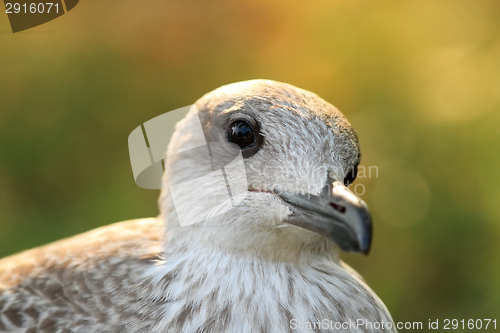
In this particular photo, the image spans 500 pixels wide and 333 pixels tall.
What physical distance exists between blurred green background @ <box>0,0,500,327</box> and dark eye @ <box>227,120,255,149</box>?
2.19 metres

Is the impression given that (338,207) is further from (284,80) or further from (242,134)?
(284,80)

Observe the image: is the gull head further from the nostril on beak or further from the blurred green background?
the blurred green background

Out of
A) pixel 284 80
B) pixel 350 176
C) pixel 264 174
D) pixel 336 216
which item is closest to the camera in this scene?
pixel 336 216

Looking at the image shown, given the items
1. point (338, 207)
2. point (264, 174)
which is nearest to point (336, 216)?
point (338, 207)

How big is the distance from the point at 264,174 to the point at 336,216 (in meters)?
0.30

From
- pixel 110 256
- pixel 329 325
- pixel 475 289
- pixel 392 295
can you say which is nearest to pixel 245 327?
pixel 329 325

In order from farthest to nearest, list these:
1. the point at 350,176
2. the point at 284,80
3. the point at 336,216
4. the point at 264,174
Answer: the point at 284,80 < the point at 350,176 < the point at 264,174 < the point at 336,216

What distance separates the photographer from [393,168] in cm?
357

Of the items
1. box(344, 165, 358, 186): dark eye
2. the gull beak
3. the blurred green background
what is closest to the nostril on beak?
the gull beak

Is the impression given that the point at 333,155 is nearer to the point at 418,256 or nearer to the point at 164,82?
the point at 418,256

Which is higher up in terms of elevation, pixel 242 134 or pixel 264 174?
pixel 242 134

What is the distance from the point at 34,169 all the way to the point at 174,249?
109 inches

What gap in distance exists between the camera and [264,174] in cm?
146

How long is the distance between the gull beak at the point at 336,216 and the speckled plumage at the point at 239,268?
33 millimetres
